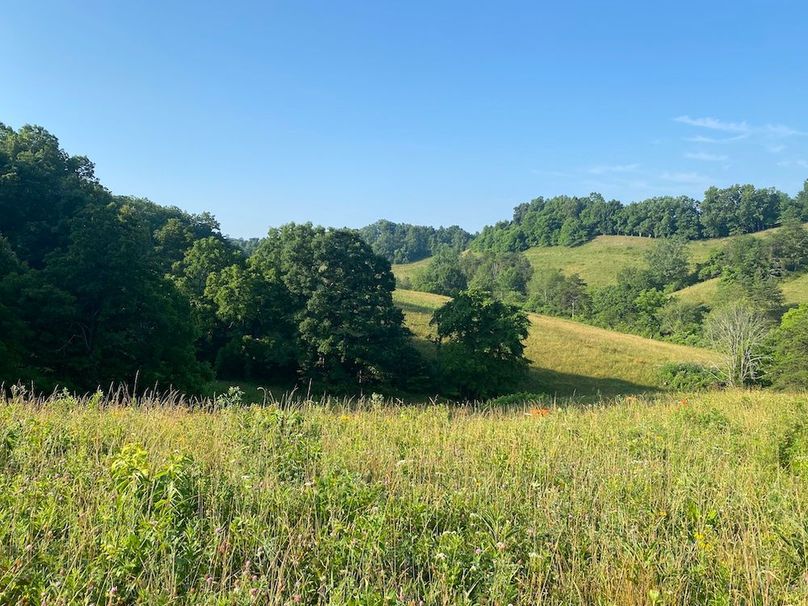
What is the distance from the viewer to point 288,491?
375cm

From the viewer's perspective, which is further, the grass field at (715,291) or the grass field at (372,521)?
the grass field at (715,291)

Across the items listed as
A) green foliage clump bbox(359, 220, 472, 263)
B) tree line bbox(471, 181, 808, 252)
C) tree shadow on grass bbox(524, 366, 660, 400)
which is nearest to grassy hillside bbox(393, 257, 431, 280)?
green foliage clump bbox(359, 220, 472, 263)

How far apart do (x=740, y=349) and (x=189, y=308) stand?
1504 inches

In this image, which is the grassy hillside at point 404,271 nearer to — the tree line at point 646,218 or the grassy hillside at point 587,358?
the tree line at point 646,218

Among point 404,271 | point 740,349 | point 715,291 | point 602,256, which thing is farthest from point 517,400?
point 602,256

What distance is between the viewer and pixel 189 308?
27.6 meters

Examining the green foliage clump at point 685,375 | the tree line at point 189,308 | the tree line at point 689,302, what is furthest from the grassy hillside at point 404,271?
the green foliage clump at point 685,375

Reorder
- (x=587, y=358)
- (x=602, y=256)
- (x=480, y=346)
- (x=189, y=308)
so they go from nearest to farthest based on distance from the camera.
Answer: (x=189, y=308) < (x=480, y=346) < (x=587, y=358) < (x=602, y=256)

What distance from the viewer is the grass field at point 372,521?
282cm

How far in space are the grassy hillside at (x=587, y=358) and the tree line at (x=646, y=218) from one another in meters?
76.3

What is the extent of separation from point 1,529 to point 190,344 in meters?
23.6

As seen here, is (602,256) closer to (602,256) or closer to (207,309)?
(602,256)

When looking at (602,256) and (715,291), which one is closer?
(715,291)

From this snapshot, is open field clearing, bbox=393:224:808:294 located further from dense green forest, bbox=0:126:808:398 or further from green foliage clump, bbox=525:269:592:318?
dense green forest, bbox=0:126:808:398
